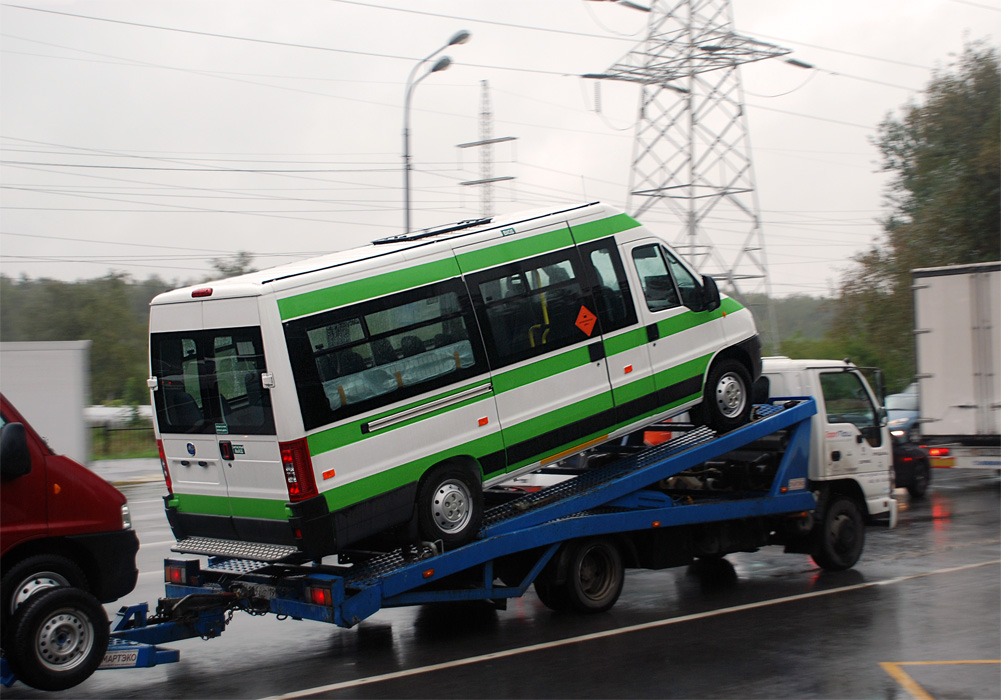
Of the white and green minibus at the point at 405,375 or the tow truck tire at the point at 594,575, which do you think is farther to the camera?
the tow truck tire at the point at 594,575

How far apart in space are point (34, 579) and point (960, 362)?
1369cm

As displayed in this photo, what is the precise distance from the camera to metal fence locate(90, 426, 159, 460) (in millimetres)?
28531

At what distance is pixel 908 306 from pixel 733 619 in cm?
2323

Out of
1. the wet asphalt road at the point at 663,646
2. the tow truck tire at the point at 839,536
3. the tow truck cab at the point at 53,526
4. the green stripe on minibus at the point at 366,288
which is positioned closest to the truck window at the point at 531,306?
the green stripe on minibus at the point at 366,288

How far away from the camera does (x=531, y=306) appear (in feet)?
28.3

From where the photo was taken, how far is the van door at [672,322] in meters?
9.43

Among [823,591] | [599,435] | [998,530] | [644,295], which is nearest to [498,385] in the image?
[599,435]

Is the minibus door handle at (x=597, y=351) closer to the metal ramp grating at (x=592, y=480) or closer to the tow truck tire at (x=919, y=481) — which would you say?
the metal ramp grating at (x=592, y=480)

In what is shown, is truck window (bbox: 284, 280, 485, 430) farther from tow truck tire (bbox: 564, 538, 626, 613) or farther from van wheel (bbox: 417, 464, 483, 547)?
tow truck tire (bbox: 564, 538, 626, 613)

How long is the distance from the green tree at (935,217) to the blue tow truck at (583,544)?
1841cm

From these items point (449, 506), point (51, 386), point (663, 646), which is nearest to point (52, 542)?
point (449, 506)

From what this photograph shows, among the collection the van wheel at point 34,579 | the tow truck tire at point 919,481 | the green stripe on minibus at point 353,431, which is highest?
the green stripe on minibus at point 353,431

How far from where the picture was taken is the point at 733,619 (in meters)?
8.66

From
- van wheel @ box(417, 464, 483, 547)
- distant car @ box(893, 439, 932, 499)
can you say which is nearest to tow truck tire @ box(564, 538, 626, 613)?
van wheel @ box(417, 464, 483, 547)
